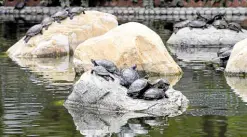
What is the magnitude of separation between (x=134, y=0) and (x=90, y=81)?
33755 millimetres

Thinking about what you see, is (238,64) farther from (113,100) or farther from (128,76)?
(113,100)

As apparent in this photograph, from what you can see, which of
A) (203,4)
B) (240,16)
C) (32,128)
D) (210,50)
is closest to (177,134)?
(32,128)

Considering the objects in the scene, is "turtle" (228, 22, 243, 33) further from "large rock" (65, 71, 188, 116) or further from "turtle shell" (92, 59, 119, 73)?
"large rock" (65, 71, 188, 116)

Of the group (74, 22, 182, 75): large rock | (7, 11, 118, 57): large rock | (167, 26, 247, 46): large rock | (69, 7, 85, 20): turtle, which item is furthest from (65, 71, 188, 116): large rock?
(167, 26, 247, 46): large rock

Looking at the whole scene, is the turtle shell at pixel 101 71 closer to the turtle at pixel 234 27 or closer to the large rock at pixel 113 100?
the large rock at pixel 113 100

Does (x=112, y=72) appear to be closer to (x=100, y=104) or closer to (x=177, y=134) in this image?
(x=100, y=104)

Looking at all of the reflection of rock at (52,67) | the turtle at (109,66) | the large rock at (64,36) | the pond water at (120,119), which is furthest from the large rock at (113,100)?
the large rock at (64,36)

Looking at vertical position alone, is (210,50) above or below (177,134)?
below

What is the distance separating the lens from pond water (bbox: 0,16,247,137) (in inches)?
529

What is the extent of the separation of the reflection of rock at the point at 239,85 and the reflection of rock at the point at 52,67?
3854 millimetres

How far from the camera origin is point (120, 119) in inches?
568

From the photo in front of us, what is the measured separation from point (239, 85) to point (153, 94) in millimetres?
4372

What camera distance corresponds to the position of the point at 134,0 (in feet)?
161

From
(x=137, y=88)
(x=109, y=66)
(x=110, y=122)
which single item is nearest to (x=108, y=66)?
(x=109, y=66)
